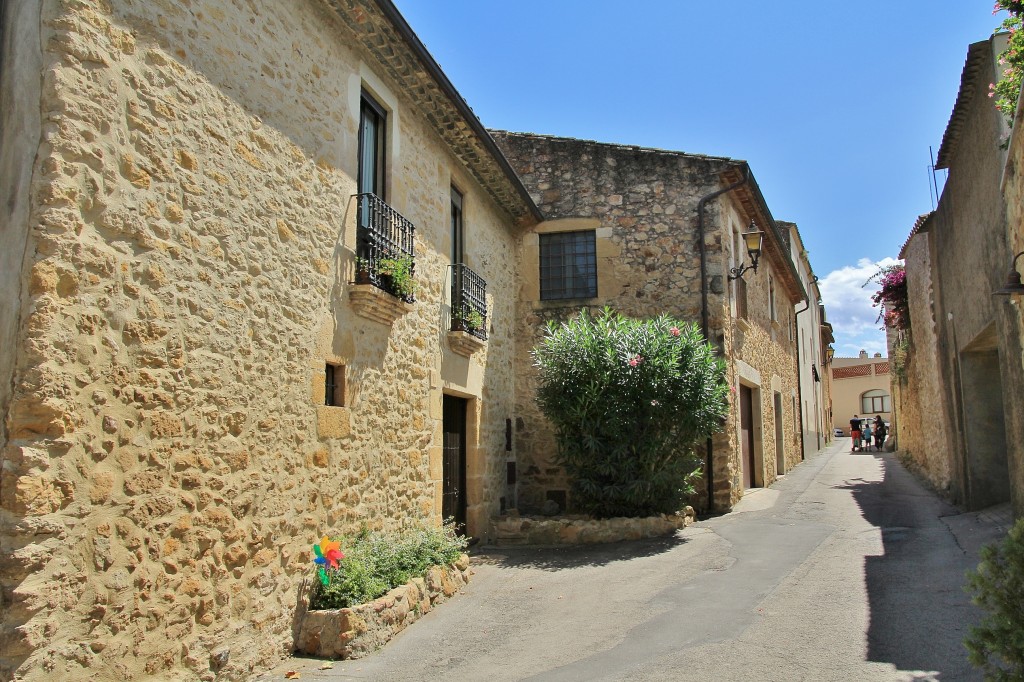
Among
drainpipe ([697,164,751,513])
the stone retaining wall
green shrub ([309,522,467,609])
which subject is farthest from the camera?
drainpipe ([697,164,751,513])

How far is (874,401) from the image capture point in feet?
149

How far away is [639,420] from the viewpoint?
9.52 metres

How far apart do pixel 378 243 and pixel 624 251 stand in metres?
5.63

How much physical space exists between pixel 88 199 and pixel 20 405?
3.46ft

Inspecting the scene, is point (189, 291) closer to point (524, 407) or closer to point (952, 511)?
point (524, 407)

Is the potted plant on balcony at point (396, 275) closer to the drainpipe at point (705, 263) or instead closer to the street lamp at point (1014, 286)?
the street lamp at point (1014, 286)

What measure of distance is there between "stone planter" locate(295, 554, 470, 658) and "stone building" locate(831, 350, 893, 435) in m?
44.2

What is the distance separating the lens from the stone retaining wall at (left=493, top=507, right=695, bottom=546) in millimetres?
9133

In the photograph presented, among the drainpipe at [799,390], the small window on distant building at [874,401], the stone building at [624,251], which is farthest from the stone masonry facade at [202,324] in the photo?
the small window on distant building at [874,401]

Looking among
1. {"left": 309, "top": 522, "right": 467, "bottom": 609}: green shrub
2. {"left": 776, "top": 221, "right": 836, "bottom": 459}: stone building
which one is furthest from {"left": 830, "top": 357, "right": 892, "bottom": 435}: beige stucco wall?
{"left": 309, "top": 522, "right": 467, "bottom": 609}: green shrub

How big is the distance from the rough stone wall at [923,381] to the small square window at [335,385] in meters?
8.71

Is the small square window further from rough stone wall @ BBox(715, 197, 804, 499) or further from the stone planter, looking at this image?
rough stone wall @ BBox(715, 197, 804, 499)

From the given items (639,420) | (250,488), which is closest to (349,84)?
(250,488)

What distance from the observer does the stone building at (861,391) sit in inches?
1769
